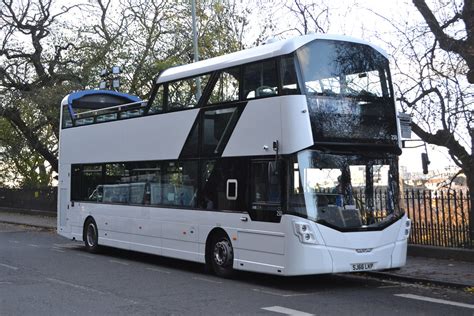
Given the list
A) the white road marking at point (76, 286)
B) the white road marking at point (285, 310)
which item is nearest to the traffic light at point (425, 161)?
the white road marking at point (285, 310)

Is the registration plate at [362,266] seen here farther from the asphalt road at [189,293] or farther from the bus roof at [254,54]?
the bus roof at [254,54]

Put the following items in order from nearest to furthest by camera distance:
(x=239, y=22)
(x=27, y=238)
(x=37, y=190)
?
1. (x=27, y=238)
2. (x=239, y=22)
3. (x=37, y=190)

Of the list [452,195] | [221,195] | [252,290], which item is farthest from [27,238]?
[452,195]

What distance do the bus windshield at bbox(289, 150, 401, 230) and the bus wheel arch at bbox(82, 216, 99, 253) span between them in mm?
8057

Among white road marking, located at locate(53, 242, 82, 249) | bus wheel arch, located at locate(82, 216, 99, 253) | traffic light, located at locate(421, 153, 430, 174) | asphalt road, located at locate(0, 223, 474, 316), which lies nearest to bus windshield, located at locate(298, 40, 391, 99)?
traffic light, located at locate(421, 153, 430, 174)

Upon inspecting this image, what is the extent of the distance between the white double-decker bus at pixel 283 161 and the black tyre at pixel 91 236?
11.2ft

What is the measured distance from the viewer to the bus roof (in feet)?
33.2

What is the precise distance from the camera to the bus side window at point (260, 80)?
10.3 meters

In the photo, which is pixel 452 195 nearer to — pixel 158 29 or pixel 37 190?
pixel 158 29

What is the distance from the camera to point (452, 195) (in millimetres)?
12719

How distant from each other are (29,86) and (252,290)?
23067mm

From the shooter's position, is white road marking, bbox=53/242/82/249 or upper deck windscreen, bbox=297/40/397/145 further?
white road marking, bbox=53/242/82/249

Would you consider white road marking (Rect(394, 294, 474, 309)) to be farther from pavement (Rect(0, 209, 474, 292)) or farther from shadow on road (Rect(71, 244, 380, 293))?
shadow on road (Rect(71, 244, 380, 293))

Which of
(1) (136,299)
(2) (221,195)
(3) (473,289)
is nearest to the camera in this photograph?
(1) (136,299)
